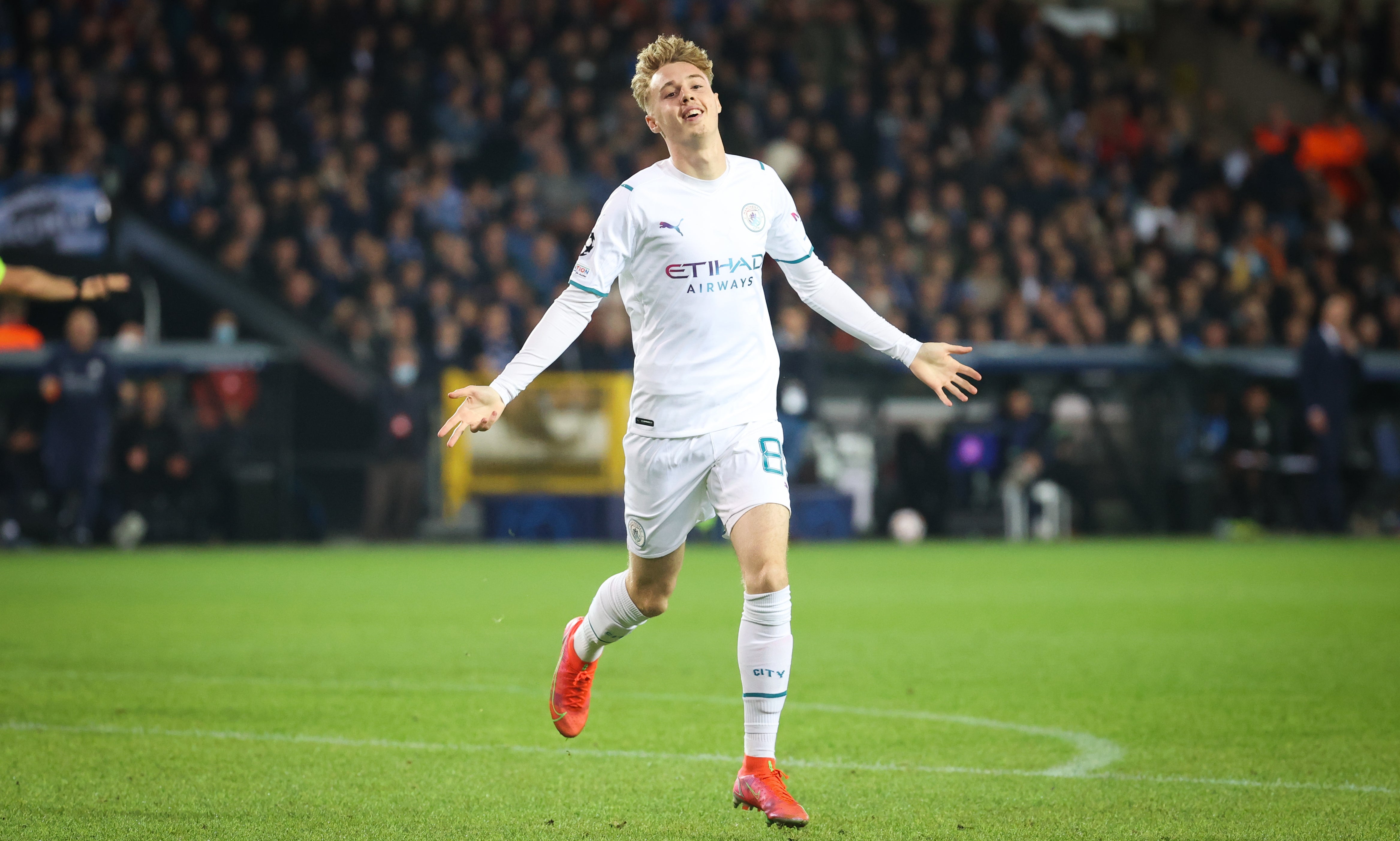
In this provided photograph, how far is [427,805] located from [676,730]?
5.44 feet

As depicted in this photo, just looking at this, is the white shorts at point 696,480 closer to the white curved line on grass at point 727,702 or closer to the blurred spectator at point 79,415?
the white curved line on grass at point 727,702

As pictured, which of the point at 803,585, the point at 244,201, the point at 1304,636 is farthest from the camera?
the point at 244,201

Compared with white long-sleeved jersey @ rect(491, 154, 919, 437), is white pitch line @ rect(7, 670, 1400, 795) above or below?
below

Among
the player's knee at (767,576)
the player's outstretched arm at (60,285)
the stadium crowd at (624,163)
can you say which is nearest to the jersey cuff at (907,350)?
the player's knee at (767,576)

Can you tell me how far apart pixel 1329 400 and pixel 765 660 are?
14.3 meters

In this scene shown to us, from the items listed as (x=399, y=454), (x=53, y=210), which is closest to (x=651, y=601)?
(x=399, y=454)

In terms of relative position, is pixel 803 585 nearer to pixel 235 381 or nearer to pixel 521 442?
pixel 521 442

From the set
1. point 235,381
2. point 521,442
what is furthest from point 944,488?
point 235,381

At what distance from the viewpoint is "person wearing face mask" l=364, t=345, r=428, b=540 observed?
57.4ft

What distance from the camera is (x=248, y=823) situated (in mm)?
4816

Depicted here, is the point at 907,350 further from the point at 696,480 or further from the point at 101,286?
the point at 101,286

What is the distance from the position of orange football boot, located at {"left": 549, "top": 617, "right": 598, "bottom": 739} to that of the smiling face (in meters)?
1.79

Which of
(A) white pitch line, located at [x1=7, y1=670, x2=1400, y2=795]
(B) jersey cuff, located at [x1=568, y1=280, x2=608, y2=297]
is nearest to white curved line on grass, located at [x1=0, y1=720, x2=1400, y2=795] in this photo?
(A) white pitch line, located at [x1=7, y1=670, x2=1400, y2=795]

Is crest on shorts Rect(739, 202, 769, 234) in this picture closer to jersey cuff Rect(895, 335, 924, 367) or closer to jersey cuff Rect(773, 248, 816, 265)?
jersey cuff Rect(773, 248, 816, 265)
